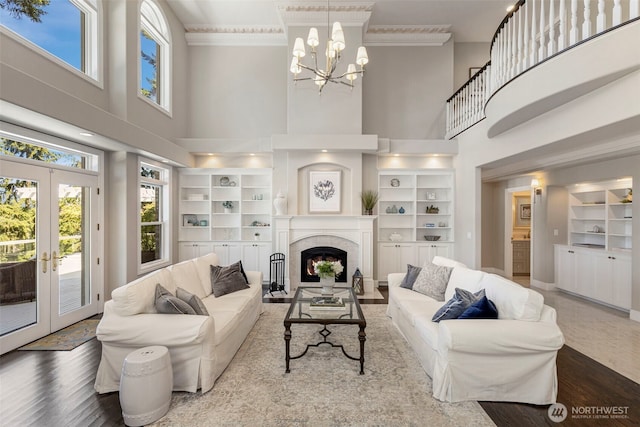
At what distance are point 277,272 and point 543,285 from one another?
5566 mm

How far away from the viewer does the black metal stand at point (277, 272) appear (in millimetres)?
5574

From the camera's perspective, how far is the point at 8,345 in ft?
10.0

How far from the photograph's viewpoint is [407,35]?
6316 mm

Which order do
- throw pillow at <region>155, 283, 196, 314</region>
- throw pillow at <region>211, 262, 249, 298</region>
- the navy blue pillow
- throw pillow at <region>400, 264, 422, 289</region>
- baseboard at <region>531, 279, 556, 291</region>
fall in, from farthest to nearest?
baseboard at <region>531, 279, 556, 291</region> → throw pillow at <region>400, 264, 422, 289</region> → throw pillow at <region>211, 262, 249, 298</region> → throw pillow at <region>155, 283, 196, 314</region> → the navy blue pillow

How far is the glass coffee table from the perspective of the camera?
8.87ft

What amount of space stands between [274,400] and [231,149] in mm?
4947

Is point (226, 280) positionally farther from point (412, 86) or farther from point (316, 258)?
point (412, 86)

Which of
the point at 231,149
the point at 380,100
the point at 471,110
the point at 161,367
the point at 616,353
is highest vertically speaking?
the point at 380,100

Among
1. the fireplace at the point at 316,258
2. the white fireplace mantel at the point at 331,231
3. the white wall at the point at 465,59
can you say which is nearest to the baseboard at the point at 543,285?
the white fireplace mantel at the point at 331,231

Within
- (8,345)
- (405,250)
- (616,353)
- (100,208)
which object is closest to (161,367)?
(8,345)

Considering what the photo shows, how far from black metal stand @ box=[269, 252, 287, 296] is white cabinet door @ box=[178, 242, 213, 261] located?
1512 mm

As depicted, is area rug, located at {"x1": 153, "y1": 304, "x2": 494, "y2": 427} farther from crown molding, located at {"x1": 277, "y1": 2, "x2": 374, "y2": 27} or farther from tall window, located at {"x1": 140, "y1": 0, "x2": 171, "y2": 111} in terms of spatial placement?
crown molding, located at {"x1": 277, "y1": 2, "x2": 374, "y2": 27}

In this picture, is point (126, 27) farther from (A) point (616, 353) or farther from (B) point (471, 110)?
(A) point (616, 353)

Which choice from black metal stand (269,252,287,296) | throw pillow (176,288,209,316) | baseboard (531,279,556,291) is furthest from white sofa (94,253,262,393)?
baseboard (531,279,556,291)
